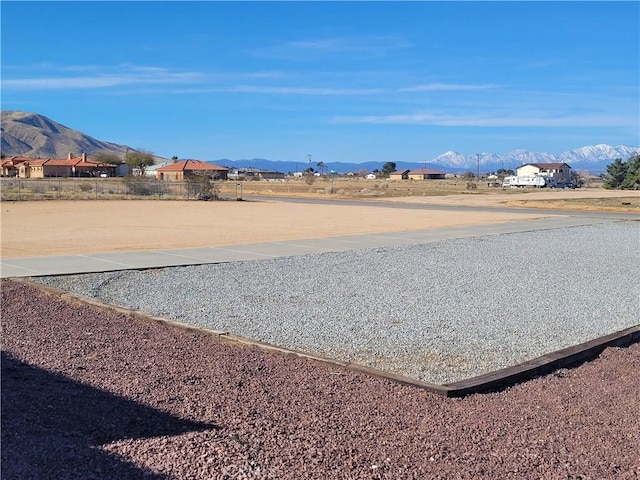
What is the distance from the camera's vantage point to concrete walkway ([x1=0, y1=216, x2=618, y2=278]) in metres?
15.0

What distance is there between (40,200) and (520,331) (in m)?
43.4

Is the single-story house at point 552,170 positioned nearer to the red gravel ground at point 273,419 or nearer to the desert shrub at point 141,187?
the desert shrub at point 141,187

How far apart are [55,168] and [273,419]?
13961cm

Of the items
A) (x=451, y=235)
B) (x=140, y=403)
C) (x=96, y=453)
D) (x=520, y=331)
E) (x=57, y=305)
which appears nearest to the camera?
(x=96, y=453)

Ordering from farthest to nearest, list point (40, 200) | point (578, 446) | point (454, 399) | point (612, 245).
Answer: point (40, 200) → point (612, 245) → point (454, 399) → point (578, 446)

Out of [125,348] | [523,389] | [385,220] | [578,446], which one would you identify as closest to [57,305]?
[125,348]

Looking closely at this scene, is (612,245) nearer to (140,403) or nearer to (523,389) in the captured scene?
(523,389)

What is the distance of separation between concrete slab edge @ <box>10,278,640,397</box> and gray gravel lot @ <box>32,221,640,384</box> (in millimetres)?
324

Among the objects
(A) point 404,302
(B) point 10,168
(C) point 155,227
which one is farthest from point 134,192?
(B) point 10,168

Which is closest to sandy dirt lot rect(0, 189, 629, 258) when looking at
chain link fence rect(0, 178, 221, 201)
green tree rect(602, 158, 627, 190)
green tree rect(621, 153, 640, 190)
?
chain link fence rect(0, 178, 221, 201)

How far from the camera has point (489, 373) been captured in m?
7.75

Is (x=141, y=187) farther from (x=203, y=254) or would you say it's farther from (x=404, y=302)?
(x=404, y=302)

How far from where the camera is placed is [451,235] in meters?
26.2

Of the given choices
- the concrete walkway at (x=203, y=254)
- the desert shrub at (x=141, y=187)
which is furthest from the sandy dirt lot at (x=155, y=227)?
the desert shrub at (x=141, y=187)
